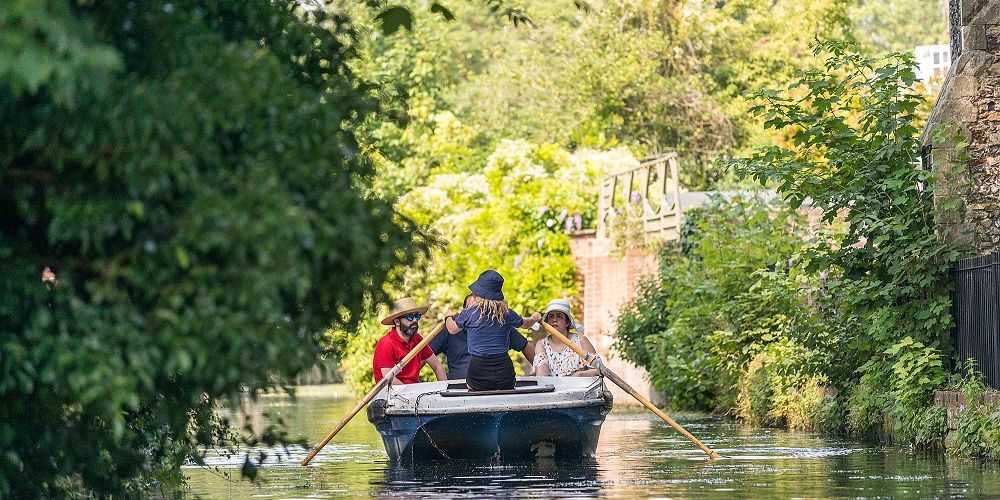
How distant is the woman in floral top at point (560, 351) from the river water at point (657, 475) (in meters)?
0.88

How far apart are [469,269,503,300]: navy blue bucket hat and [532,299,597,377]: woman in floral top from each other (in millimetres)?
2455

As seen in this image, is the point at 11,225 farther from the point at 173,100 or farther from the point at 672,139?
the point at 672,139

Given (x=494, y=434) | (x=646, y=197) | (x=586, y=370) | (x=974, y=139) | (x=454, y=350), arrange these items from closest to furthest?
(x=494, y=434)
(x=974, y=139)
(x=454, y=350)
(x=586, y=370)
(x=646, y=197)

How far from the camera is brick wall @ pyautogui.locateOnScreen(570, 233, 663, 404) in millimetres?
31688

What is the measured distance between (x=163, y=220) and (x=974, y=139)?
10698mm

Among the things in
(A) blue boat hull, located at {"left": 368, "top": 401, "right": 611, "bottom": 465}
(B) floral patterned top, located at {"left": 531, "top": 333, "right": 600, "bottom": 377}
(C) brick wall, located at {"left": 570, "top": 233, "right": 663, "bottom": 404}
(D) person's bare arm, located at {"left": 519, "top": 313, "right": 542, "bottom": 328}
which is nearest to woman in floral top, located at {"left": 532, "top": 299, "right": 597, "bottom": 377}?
(B) floral patterned top, located at {"left": 531, "top": 333, "right": 600, "bottom": 377}

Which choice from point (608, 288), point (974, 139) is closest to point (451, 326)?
point (974, 139)

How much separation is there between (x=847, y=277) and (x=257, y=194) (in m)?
11.3

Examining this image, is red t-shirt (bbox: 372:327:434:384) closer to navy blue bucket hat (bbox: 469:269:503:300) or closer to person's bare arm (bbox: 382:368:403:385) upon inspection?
person's bare arm (bbox: 382:368:403:385)

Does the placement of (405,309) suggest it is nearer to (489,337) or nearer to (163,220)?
(489,337)

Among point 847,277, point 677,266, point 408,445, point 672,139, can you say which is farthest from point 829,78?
point 672,139

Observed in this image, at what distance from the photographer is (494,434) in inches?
655

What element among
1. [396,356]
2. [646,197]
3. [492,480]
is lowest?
[492,480]

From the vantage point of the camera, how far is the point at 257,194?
829cm
